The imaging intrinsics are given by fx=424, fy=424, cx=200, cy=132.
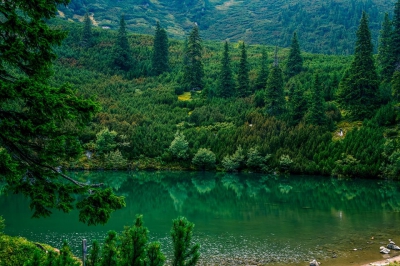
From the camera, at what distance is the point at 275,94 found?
63219mm

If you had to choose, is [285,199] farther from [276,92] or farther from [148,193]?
[276,92]

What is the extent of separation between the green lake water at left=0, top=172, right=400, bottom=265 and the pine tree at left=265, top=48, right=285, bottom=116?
50.7 feet

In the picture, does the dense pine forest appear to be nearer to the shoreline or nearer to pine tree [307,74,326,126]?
pine tree [307,74,326,126]

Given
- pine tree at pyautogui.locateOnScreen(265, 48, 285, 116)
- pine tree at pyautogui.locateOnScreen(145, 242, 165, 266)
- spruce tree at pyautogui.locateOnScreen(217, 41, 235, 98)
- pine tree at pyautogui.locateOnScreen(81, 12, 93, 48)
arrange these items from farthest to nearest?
pine tree at pyautogui.locateOnScreen(81, 12, 93, 48) < spruce tree at pyautogui.locateOnScreen(217, 41, 235, 98) < pine tree at pyautogui.locateOnScreen(265, 48, 285, 116) < pine tree at pyautogui.locateOnScreen(145, 242, 165, 266)

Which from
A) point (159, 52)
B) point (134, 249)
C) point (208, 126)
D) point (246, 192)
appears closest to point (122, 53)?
point (159, 52)

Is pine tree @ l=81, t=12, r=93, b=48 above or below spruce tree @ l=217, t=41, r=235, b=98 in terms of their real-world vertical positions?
above

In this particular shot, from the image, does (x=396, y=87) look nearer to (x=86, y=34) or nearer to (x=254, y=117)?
(x=254, y=117)

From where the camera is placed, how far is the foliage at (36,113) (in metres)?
7.01

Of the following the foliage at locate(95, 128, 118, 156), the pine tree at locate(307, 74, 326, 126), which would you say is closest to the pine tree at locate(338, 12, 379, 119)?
the pine tree at locate(307, 74, 326, 126)

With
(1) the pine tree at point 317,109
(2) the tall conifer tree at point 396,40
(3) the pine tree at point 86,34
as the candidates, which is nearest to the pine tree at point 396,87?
(2) the tall conifer tree at point 396,40

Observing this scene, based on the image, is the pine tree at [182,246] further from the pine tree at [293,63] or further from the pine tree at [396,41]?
the pine tree at [293,63]

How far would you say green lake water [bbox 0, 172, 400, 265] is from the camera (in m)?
22.9

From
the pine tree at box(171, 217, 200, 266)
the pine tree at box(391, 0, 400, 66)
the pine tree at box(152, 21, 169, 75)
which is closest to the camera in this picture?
the pine tree at box(171, 217, 200, 266)

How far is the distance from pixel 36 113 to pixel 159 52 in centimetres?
8252
